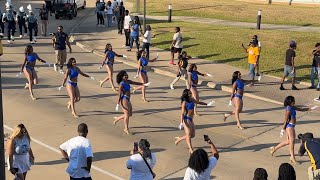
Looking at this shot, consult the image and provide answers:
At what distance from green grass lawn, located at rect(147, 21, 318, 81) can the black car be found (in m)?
8.37

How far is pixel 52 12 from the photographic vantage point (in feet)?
131

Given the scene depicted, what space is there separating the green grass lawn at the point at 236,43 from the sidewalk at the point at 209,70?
94cm

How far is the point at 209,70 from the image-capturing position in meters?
22.0

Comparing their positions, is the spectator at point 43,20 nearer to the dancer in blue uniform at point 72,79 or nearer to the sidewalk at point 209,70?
the sidewalk at point 209,70

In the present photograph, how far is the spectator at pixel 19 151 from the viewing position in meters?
9.36

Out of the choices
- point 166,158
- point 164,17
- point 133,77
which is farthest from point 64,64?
point 164,17

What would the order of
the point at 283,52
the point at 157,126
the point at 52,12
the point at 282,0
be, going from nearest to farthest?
the point at 157,126
the point at 283,52
the point at 52,12
the point at 282,0

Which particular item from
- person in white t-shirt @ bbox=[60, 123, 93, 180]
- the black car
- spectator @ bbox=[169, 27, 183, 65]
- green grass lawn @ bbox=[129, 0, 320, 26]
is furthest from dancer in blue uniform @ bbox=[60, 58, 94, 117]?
the black car

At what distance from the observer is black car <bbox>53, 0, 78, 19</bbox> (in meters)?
37.7

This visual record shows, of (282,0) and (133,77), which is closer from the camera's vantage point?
(133,77)

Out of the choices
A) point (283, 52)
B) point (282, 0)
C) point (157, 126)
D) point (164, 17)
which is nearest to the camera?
point (157, 126)

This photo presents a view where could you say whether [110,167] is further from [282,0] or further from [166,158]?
[282,0]

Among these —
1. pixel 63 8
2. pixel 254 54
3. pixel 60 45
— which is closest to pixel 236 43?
pixel 254 54

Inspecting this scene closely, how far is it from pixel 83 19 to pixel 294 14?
1485cm
